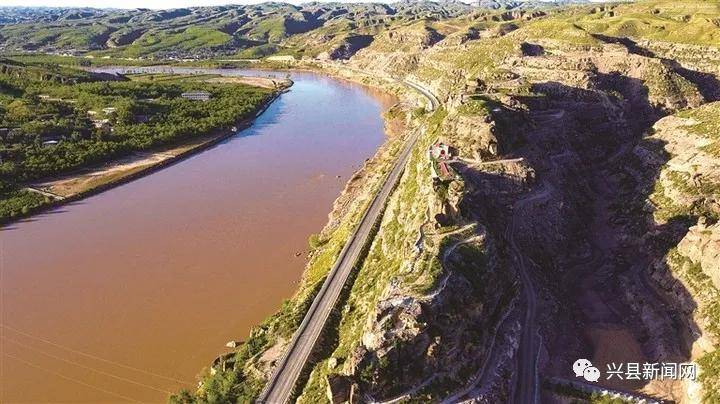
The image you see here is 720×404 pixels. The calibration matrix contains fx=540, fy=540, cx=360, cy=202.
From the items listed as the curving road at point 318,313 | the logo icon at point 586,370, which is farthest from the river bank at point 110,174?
the logo icon at point 586,370

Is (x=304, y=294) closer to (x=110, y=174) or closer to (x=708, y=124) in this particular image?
(x=110, y=174)

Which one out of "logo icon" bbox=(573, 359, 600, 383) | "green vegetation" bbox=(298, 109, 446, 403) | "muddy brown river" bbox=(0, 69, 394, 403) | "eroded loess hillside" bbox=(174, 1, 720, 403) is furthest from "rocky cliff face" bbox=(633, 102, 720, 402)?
"muddy brown river" bbox=(0, 69, 394, 403)

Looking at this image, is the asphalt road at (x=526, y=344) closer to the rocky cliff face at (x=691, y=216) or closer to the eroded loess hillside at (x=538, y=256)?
the eroded loess hillside at (x=538, y=256)

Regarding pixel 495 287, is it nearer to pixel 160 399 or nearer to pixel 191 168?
pixel 160 399

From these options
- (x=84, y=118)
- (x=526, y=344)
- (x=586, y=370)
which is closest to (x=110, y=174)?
(x=84, y=118)

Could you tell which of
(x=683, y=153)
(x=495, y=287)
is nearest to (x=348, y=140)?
(x=683, y=153)
